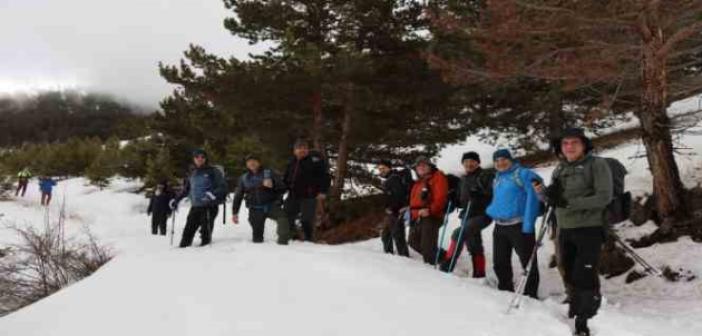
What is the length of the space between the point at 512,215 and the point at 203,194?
504 cm

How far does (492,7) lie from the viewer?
7738mm

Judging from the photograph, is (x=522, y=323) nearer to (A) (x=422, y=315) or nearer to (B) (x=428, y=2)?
(A) (x=422, y=315)

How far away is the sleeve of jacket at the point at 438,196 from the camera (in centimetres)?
775

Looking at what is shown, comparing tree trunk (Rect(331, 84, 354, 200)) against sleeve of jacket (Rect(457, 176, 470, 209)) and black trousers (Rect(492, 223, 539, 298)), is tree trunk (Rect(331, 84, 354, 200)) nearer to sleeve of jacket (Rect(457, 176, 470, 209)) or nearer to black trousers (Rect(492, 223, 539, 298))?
sleeve of jacket (Rect(457, 176, 470, 209))

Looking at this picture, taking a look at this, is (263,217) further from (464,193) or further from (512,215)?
(512,215)

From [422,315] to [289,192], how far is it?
459 cm

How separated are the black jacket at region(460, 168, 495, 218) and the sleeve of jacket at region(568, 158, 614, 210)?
2.28 metres

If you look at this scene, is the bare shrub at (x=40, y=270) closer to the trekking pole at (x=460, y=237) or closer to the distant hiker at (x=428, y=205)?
the distant hiker at (x=428, y=205)

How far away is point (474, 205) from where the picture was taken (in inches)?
291

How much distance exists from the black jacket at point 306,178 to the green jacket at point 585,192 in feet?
14.6

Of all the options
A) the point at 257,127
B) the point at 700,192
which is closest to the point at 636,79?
the point at 700,192

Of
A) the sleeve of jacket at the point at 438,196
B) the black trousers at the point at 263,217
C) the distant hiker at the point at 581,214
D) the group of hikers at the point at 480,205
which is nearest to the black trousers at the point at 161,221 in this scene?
the group of hikers at the point at 480,205

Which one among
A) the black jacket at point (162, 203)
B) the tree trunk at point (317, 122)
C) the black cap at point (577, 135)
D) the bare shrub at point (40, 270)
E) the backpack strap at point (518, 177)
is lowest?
the bare shrub at point (40, 270)

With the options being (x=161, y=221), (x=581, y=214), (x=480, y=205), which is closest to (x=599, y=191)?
(x=581, y=214)
